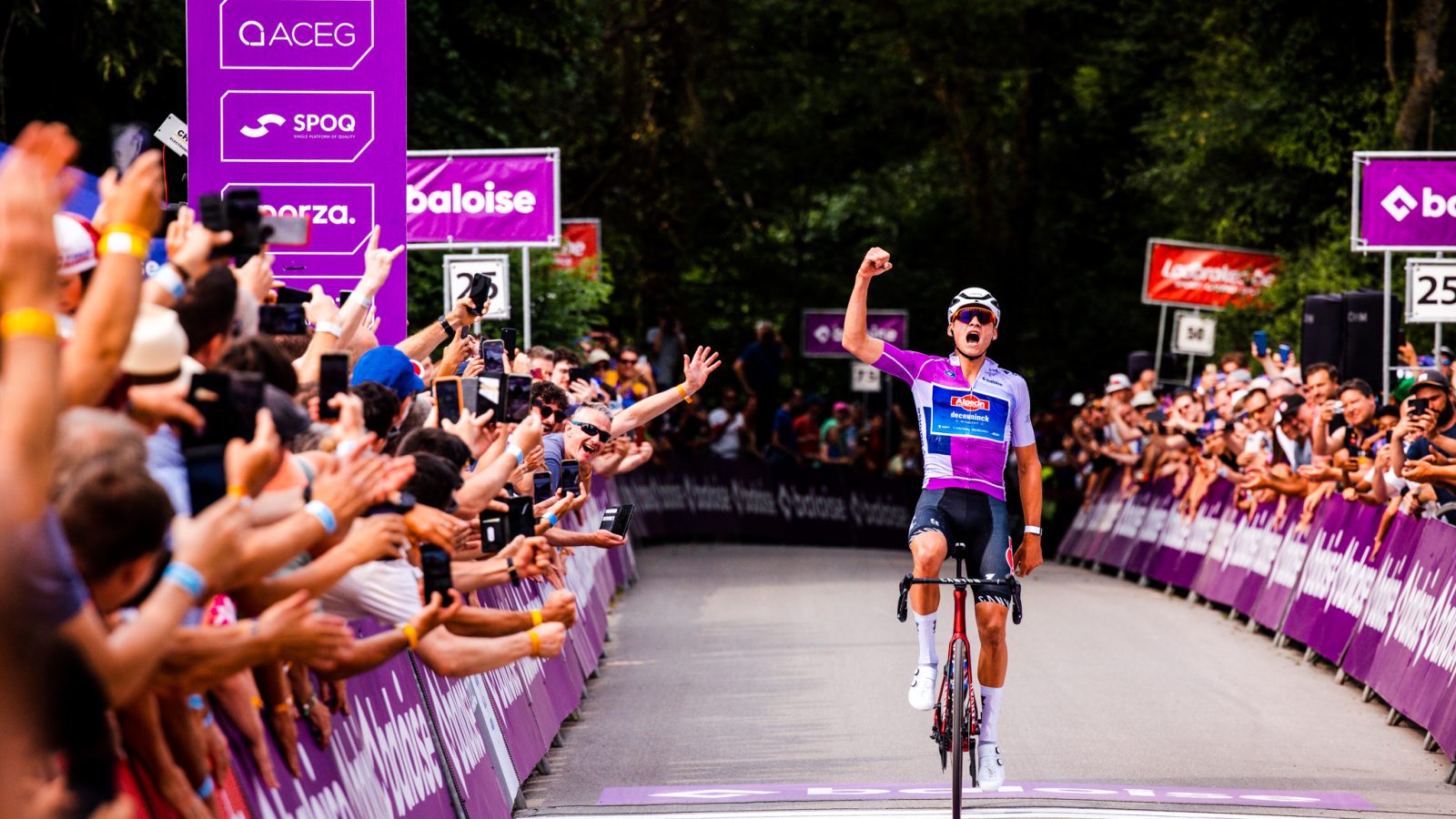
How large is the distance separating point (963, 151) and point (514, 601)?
31849 millimetres

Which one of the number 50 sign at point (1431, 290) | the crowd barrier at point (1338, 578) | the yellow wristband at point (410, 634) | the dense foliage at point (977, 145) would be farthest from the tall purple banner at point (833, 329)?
the yellow wristband at point (410, 634)

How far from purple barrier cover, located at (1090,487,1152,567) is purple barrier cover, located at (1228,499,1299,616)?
5.94 meters

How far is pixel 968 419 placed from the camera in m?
10.6

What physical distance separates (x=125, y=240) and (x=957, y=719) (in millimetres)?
5564

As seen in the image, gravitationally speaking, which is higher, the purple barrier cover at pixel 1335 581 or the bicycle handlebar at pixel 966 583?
the bicycle handlebar at pixel 966 583

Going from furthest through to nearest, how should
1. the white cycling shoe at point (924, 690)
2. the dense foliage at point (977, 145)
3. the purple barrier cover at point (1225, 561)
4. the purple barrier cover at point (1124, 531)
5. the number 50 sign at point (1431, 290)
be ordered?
the dense foliage at point (977, 145)
the purple barrier cover at point (1124, 531)
the purple barrier cover at point (1225, 561)
the number 50 sign at point (1431, 290)
the white cycling shoe at point (924, 690)

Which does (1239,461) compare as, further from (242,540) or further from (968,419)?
(242,540)

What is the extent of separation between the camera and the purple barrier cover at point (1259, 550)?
18.9 metres

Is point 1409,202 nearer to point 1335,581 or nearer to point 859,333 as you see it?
point 1335,581

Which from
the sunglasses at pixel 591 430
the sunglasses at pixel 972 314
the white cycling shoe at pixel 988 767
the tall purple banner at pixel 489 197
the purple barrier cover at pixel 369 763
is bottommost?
the white cycling shoe at pixel 988 767

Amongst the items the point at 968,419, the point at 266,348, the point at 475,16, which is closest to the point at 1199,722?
the point at 968,419

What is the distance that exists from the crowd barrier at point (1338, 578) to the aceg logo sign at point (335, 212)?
6631 mm

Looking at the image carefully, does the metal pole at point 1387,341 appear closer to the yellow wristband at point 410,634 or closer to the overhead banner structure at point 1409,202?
the overhead banner structure at point 1409,202

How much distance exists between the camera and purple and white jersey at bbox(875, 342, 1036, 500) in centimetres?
1061
